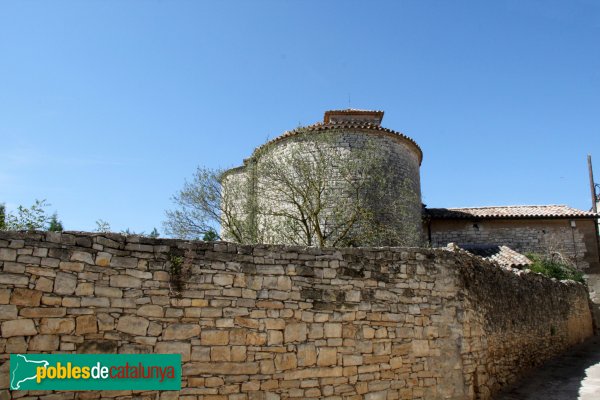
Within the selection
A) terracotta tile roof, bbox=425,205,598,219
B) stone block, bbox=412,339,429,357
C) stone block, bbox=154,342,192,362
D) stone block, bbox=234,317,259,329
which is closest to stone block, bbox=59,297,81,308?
stone block, bbox=154,342,192,362

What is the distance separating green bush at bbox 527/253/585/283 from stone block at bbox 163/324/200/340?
46.8ft

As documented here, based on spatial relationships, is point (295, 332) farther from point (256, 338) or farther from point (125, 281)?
point (125, 281)

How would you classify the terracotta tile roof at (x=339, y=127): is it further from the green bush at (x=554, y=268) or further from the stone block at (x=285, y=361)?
the stone block at (x=285, y=361)

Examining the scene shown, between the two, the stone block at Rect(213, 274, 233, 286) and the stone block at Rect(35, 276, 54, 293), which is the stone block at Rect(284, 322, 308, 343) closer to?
the stone block at Rect(213, 274, 233, 286)

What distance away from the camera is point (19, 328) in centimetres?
545

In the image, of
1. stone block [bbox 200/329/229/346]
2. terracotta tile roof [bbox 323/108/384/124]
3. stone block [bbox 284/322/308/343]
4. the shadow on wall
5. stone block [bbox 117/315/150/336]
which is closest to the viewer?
stone block [bbox 117/315/150/336]

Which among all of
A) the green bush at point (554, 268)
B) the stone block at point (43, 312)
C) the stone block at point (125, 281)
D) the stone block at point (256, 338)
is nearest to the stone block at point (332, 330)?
the stone block at point (256, 338)

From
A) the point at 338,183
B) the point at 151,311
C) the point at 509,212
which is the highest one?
the point at 338,183

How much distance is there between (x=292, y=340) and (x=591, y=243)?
1950 centimetres

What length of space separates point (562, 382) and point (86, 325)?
31.1ft

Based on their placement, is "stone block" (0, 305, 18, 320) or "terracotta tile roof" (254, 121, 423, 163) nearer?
"stone block" (0, 305, 18, 320)

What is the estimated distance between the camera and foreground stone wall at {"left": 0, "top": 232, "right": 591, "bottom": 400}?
5.69 meters

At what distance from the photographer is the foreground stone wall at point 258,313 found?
5691mm
